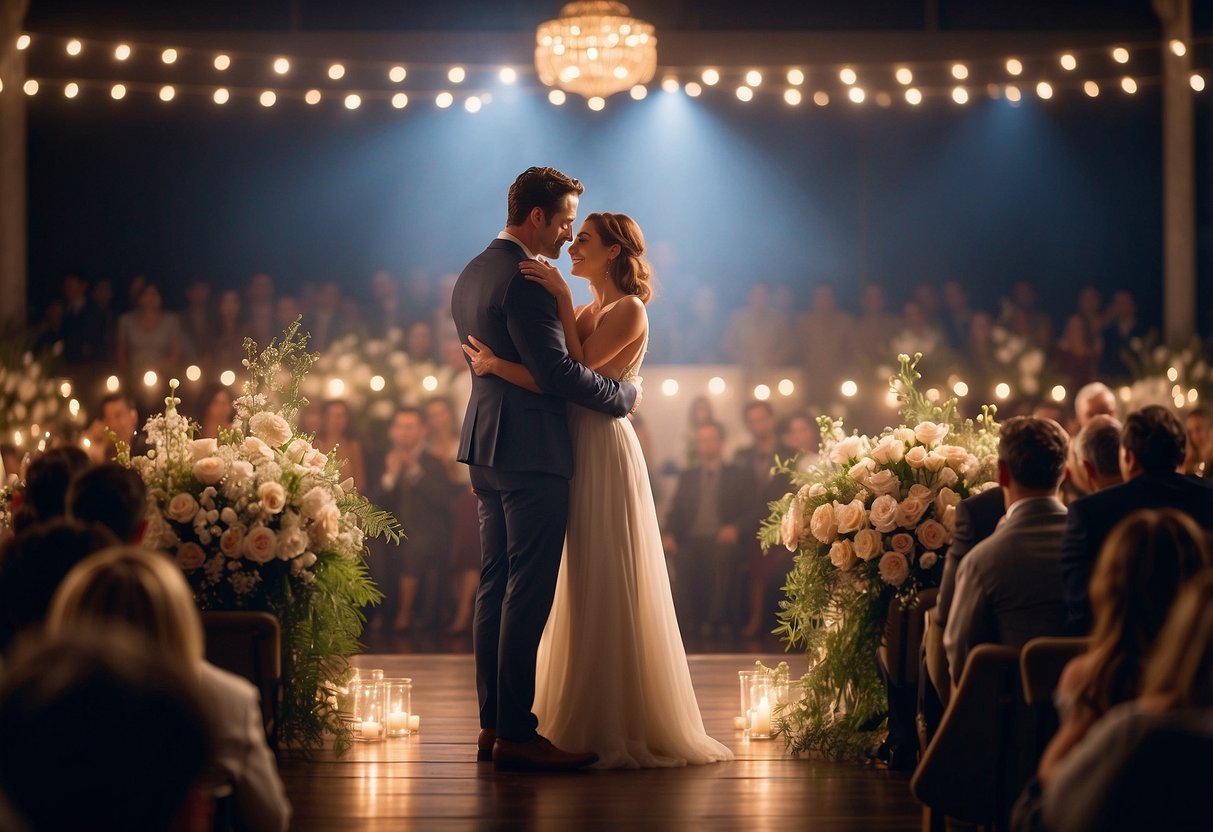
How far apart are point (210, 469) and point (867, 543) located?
194cm

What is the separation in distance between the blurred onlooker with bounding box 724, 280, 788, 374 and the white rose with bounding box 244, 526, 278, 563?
5844 millimetres

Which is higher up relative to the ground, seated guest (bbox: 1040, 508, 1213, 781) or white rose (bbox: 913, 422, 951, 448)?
white rose (bbox: 913, 422, 951, 448)

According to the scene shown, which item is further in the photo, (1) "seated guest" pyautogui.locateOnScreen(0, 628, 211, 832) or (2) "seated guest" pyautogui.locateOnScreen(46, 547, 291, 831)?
(2) "seated guest" pyautogui.locateOnScreen(46, 547, 291, 831)

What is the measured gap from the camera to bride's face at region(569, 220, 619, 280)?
457 cm

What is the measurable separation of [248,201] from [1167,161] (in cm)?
647

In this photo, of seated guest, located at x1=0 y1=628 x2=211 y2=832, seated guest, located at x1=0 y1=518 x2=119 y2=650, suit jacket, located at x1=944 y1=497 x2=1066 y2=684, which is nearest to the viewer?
seated guest, located at x1=0 y1=628 x2=211 y2=832

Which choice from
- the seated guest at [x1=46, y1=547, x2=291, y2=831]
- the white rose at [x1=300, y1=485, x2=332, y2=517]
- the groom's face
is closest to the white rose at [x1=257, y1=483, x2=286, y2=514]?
the white rose at [x1=300, y1=485, x2=332, y2=517]

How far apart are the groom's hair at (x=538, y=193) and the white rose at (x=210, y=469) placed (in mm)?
→ 1120

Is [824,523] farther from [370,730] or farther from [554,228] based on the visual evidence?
[370,730]

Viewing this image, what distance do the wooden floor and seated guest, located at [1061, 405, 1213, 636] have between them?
2.84 ft

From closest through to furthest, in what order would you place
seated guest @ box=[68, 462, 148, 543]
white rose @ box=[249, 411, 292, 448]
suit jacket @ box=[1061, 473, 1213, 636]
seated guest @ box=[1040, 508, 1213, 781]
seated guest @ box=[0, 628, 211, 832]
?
seated guest @ box=[0, 628, 211, 832], seated guest @ box=[1040, 508, 1213, 781], seated guest @ box=[68, 462, 148, 543], suit jacket @ box=[1061, 473, 1213, 636], white rose @ box=[249, 411, 292, 448]

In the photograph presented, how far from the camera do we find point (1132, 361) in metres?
9.20

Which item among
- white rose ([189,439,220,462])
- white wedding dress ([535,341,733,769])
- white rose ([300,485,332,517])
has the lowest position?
white wedding dress ([535,341,733,769])

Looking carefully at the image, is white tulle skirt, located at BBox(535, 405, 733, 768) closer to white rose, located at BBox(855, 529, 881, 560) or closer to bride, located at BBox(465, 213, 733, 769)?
bride, located at BBox(465, 213, 733, 769)
